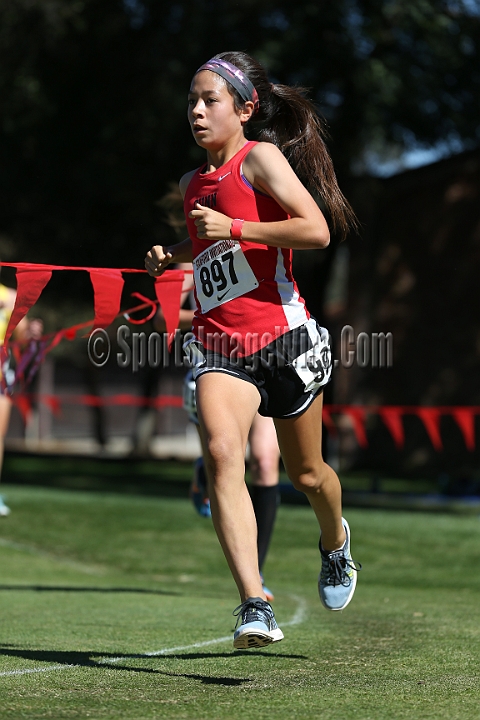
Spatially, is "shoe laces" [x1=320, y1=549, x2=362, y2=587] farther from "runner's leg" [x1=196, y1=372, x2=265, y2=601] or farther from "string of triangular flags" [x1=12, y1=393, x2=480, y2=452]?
"string of triangular flags" [x1=12, y1=393, x2=480, y2=452]

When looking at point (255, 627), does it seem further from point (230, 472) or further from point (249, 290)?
point (249, 290)

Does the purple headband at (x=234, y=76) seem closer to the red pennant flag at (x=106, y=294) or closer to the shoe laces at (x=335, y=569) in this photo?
the red pennant flag at (x=106, y=294)

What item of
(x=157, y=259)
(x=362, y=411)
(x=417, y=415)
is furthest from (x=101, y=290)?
(x=417, y=415)

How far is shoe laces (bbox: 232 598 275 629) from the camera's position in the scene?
10.9ft

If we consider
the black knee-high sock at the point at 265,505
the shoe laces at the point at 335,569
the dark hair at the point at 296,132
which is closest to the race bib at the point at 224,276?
the dark hair at the point at 296,132

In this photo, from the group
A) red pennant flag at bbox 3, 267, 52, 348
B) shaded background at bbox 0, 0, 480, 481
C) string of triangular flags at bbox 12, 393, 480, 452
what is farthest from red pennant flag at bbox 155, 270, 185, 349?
shaded background at bbox 0, 0, 480, 481

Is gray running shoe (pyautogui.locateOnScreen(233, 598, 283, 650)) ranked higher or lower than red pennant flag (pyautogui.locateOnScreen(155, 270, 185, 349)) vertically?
lower

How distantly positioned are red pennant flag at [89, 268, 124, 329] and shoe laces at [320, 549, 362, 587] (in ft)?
4.94

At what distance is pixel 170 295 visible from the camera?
4965mm

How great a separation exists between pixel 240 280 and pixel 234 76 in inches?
31.3

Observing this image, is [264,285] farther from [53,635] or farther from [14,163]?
[14,163]

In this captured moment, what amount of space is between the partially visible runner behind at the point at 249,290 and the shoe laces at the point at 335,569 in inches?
13.4

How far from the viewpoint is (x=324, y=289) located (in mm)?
18938

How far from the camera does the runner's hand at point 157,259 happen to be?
4035mm
